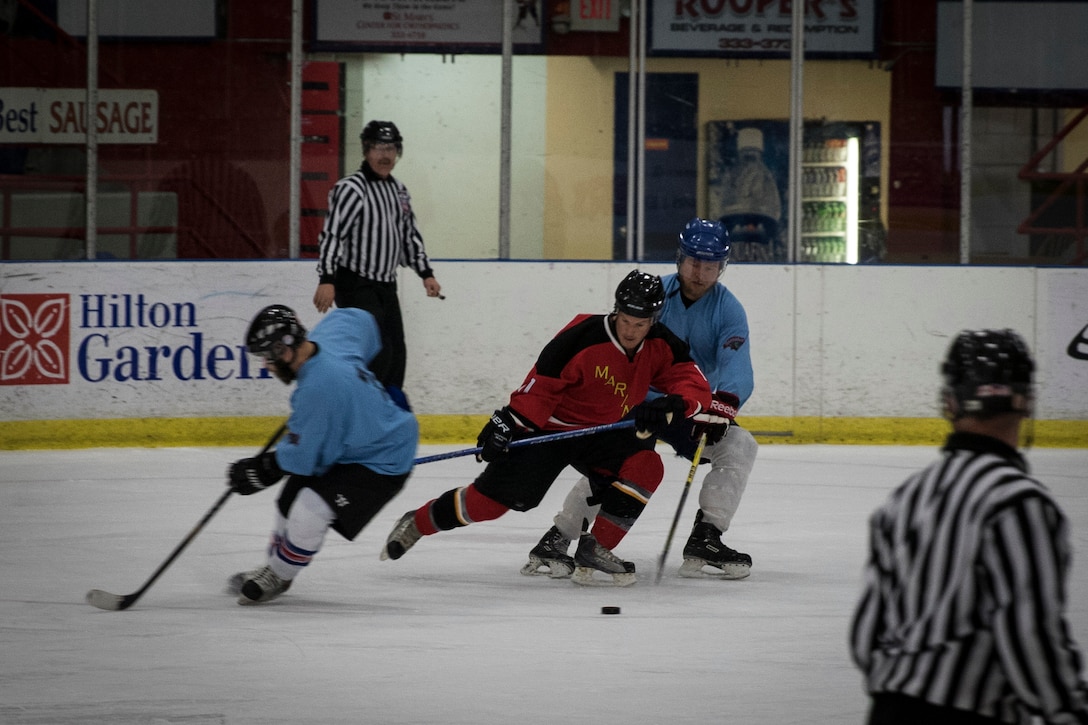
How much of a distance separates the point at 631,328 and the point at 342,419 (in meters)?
0.80

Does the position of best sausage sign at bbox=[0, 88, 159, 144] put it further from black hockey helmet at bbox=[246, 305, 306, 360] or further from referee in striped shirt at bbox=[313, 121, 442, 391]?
black hockey helmet at bbox=[246, 305, 306, 360]

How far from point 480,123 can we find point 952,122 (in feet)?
8.13

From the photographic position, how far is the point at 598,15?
7910 millimetres

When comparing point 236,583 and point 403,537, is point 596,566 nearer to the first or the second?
point 403,537

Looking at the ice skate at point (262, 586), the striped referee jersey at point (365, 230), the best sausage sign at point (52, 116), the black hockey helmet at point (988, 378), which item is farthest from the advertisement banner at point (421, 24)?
the black hockey helmet at point (988, 378)

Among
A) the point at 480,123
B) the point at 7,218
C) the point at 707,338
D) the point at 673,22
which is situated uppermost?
the point at 673,22

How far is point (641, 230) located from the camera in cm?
780

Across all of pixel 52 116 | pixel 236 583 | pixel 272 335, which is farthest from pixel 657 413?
pixel 52 116

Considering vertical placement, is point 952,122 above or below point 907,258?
above

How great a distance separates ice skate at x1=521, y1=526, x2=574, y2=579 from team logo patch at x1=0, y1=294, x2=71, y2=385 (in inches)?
134

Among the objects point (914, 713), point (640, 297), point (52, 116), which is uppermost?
point (52, 116)

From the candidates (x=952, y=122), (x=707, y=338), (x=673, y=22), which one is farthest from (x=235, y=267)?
(x=952, y=122)

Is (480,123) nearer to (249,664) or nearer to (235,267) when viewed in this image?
(235,267)

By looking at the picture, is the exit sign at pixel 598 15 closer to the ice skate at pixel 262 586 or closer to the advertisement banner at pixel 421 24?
the advertisement banner at pixel 421 24
